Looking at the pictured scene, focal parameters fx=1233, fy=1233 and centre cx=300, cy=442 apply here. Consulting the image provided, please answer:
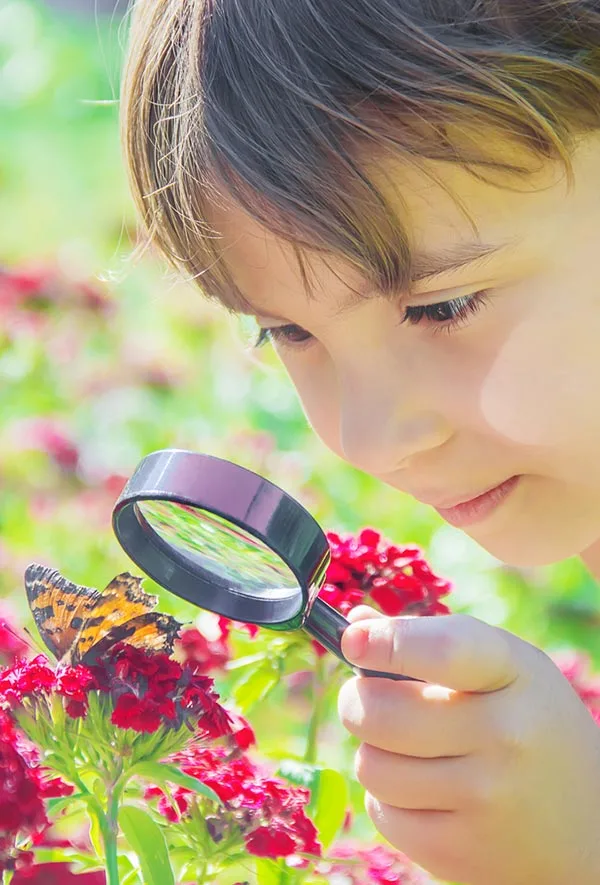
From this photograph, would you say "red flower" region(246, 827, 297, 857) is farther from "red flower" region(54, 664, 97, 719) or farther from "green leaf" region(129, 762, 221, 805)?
"red flower" region(54, 664, 97, 719)

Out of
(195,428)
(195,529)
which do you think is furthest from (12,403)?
(195,529)

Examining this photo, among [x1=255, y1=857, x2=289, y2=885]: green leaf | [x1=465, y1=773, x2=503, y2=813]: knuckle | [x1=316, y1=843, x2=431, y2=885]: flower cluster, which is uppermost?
[x1=465, y1=773, x2=503, y2=813]: knuckle

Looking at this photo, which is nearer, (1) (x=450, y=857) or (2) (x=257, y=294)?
(1) (x=450, y=857)

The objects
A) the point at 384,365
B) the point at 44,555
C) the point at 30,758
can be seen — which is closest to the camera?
the point at 30,758

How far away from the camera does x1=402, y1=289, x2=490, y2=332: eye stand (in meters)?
1.18

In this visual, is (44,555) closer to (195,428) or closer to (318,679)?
(195,428)

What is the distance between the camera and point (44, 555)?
218 cm

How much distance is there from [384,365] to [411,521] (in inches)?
55.2

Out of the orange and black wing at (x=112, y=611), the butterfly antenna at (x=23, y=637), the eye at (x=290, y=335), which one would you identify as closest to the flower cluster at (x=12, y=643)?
the butterfly antenna at (x=23, y=637)

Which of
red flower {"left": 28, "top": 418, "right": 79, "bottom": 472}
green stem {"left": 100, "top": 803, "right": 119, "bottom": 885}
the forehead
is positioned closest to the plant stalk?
green stem {"left": 100, "top": 803, "right": 119, "bottom": 885}

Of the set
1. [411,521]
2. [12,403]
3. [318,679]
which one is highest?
[318,679]

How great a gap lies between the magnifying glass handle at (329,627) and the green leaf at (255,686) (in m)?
0.25

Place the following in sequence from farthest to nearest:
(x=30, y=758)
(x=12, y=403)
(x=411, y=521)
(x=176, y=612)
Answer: (x=12, y=403)
(x=411, y=521)
(x=176, y=612)
(x=30, y=758)

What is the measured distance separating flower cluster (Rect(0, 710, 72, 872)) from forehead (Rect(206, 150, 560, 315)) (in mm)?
509
